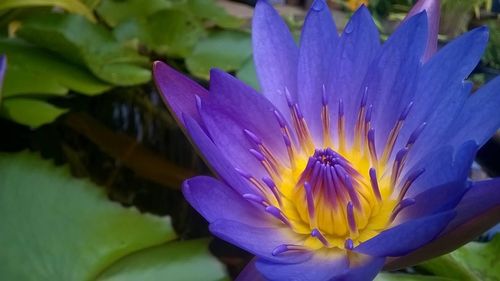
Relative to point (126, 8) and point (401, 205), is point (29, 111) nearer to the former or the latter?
point (126, 8)

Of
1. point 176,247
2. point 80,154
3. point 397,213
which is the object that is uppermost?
point 397,213

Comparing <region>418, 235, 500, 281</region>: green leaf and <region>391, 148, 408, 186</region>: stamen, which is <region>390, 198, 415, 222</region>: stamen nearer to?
<region>391, 148, 408, 186</region>: stamen

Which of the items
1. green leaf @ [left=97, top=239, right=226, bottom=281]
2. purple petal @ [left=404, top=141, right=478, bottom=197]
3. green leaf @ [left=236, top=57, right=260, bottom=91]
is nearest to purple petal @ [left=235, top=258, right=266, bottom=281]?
purple petal @ [left=404, top=141, right=478, bottom=197]

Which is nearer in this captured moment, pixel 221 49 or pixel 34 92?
pixel 34 92

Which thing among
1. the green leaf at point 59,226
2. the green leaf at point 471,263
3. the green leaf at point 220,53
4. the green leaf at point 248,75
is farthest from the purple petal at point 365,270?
the green leaf at point 220,53

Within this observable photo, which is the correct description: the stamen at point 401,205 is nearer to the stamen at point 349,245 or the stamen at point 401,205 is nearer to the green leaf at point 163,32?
the stamen at point 349,245

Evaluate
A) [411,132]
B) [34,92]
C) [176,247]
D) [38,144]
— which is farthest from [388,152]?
[38,144]

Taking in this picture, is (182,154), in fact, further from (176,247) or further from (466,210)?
(466,210)
